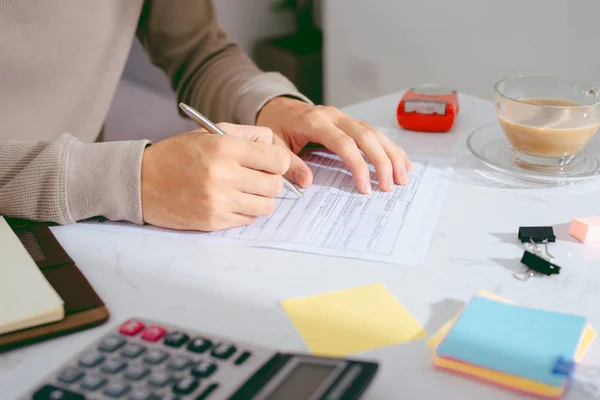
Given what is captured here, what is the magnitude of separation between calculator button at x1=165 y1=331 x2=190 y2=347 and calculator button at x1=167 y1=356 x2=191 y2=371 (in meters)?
0.02

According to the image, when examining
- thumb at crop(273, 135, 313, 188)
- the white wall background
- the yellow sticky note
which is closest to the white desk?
the yellow sticky note

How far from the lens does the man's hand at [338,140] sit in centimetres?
81

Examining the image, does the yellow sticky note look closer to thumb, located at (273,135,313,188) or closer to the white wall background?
thumb, located at (273,135,313,188)

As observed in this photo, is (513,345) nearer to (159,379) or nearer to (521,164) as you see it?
(159,379)

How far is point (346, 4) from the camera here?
7.66ft

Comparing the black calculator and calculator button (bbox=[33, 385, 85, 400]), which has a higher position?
the black calculator

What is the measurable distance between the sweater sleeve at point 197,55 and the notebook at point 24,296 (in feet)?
1.71

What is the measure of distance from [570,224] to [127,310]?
1.55ft

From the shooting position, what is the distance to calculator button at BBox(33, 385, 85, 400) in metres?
0.43

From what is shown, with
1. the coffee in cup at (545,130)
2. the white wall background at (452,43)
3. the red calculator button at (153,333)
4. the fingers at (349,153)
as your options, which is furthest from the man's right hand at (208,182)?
the white wall background at (452,43)

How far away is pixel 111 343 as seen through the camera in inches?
19.0

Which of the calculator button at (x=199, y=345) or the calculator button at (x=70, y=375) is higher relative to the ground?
the calculator button at (x=199, y=345)

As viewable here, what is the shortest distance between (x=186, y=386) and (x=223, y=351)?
0.04 metres

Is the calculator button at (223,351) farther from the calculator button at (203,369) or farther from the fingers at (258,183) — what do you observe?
the fingers at (258,183)
